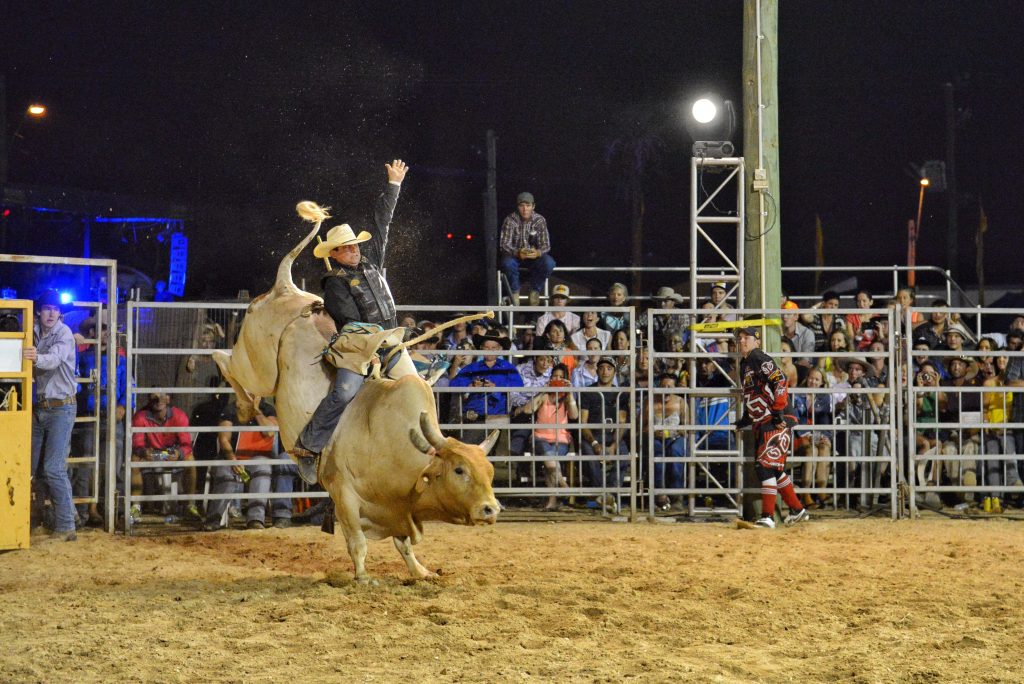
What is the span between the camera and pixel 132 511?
34.0ft

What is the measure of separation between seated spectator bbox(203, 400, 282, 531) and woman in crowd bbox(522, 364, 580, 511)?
2.56 m

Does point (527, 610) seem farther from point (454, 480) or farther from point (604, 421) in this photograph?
point (604, 421)

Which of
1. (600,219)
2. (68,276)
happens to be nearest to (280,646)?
(68,276)

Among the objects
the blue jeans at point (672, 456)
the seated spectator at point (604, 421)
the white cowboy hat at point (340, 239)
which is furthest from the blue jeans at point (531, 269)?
the white cowboy hat at point (340, 239)

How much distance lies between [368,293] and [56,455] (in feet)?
11.6

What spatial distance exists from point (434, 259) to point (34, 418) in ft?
93.6

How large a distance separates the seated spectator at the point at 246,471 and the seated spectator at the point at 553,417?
8.37 ft

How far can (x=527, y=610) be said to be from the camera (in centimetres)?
638

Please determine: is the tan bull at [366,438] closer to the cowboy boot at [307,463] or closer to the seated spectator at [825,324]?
the cowboy boot at [307,463]

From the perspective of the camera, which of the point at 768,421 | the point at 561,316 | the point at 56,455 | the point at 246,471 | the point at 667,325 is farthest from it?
the point at 561,316

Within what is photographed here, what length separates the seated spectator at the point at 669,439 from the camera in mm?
11336

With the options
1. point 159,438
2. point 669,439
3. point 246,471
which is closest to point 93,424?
point 159,438

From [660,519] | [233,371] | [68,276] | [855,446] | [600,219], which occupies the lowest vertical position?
[660,519]

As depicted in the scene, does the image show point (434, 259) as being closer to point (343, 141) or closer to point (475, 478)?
point (343, 141)
